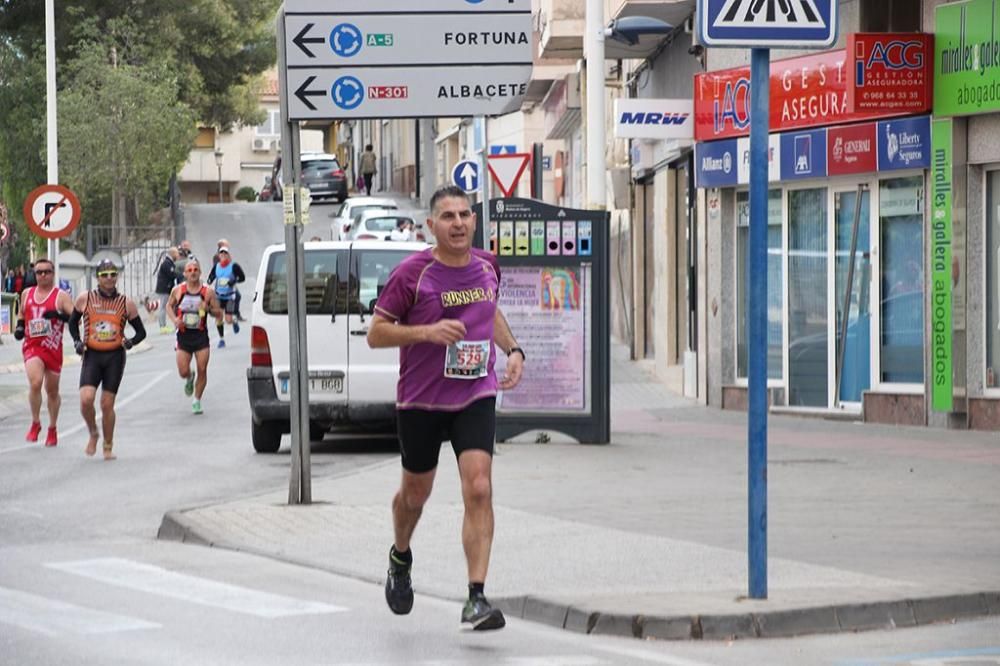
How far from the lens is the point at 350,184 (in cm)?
10325

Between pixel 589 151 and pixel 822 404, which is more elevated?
pixel 589 151

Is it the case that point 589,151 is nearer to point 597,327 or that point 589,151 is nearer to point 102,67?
point 597,327

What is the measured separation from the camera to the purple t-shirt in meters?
9.02

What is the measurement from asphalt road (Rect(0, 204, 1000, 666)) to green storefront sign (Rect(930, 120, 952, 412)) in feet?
21.9

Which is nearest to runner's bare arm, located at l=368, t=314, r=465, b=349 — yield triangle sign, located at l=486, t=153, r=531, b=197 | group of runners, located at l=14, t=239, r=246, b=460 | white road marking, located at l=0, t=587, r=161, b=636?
white road marking, located at l=0, t=587, r=161, b=636

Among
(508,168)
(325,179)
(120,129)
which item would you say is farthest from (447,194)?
(325,179)

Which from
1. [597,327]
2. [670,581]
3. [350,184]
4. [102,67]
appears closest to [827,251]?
[597,327]

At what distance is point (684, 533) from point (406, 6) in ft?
15.4

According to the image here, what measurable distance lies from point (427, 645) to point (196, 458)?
1058 cm

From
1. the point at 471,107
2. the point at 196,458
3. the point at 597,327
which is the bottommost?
the point at 196,458

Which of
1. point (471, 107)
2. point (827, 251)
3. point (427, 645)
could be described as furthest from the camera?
point (827, 251)

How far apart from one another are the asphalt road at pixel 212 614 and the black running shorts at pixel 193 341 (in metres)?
7.39

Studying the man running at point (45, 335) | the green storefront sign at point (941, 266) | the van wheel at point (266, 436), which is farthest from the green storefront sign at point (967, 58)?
the man running at point (45, 335)

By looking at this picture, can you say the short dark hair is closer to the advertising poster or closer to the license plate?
the advertising poster
